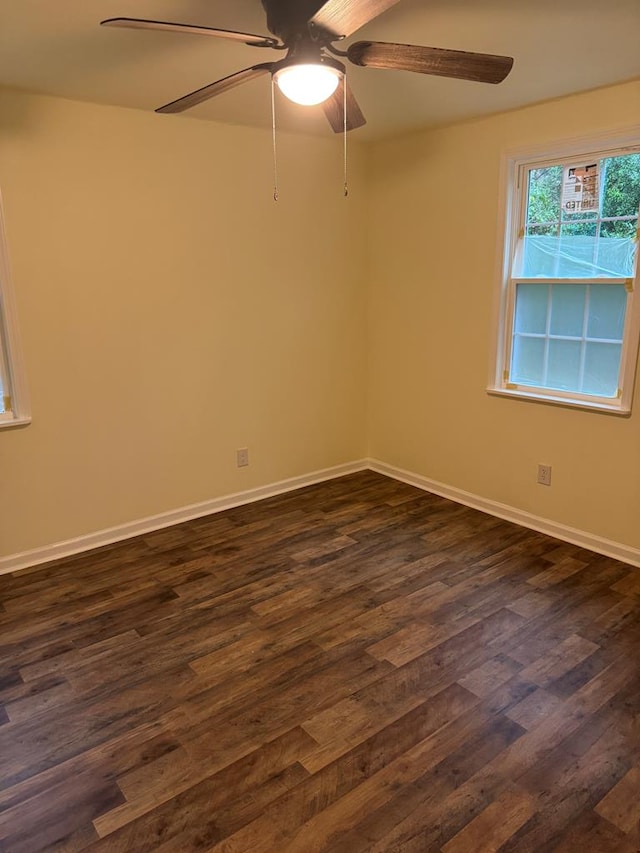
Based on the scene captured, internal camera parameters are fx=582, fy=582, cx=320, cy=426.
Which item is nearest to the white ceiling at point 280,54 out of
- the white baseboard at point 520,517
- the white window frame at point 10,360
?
the white window frame at point 10,360

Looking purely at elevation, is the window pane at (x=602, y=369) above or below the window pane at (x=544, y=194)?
below

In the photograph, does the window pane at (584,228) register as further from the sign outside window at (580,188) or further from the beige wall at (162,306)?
the beige wall at (162,306)

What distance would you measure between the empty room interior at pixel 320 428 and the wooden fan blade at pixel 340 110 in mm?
18

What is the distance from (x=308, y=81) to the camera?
1863 millimetres

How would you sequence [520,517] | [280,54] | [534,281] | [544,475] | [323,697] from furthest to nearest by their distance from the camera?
1. [520,517]
2. [544,475]
3. [534,281]
4. [280,54]
5. [323,697]

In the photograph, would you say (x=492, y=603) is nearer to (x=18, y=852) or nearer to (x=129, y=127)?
(x=18, y=852)

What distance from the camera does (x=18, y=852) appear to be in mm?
1604

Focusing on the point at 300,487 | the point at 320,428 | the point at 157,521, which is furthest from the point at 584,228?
the point at 157,521

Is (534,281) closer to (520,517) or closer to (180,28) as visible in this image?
(520,517)

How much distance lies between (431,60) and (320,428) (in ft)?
9.19

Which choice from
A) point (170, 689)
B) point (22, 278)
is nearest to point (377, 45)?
point (22, 278)

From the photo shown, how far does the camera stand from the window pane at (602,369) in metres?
3.09

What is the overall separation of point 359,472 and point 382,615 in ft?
6.48

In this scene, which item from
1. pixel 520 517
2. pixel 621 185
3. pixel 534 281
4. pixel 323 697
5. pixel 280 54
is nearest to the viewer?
pixel 323 697
